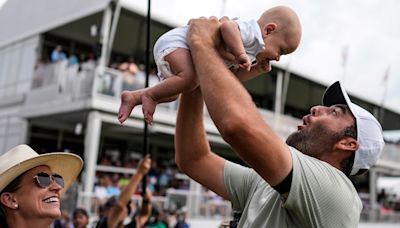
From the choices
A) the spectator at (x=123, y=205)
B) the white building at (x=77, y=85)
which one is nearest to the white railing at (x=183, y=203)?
the white building at (x=77, y=85)

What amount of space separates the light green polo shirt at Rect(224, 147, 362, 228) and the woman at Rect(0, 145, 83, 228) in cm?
108

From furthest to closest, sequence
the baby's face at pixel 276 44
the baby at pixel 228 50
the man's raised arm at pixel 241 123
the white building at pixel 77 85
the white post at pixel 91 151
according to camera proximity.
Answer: the white building at pixel 77 85 → the white post at pixel 91 151 → the baby's face at pixel 276 44 → the baby at pixel 228 50 → the man's raised arm at pixel 241 123

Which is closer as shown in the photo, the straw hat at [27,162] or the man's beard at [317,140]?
the man's beard at [317,140]

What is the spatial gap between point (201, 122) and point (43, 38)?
16656mm

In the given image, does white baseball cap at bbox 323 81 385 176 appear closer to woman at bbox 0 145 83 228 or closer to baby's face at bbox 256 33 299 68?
baby's face at bbox 256 33 299 68

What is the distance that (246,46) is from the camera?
2.29 m

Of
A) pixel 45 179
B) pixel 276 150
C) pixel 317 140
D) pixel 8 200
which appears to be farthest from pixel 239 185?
pixel 8 200

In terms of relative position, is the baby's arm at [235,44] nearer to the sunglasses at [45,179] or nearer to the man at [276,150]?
the man at [276,150]

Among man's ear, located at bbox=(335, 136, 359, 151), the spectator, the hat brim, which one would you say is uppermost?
man's ear, located at bbox=(335, 136, 359, 151)

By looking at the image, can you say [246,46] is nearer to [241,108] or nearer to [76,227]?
[241,108]

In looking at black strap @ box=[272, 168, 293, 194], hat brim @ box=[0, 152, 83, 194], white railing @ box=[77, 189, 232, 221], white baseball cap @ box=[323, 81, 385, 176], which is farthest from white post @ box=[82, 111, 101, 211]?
black strap @ box=[272, 168, 293, 194]

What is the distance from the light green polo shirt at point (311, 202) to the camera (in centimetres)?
199

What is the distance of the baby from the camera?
7.50ft

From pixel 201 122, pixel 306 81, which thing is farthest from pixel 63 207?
pixel 306 81
